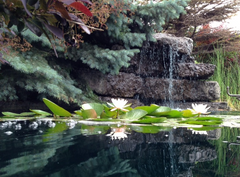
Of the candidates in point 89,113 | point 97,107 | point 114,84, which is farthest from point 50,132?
point 114,84

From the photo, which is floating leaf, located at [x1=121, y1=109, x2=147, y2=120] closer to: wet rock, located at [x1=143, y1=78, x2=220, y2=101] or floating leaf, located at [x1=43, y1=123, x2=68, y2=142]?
floating leaf, located at [x1=43, y1=123, x2=68, y2=142]

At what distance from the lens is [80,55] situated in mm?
3502

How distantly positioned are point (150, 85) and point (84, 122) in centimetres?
332

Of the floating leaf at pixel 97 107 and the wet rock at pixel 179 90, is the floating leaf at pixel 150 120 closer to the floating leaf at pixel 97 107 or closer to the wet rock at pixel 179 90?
the floating leaf at pixel 97 107

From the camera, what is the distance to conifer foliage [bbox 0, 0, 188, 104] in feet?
9.39

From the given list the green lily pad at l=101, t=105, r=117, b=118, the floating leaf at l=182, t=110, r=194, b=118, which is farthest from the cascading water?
the green lily pad at l=101, t=105, r=117, b=118

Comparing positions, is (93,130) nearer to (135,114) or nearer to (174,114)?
(135,114)

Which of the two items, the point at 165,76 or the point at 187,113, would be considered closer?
the point at 187,113

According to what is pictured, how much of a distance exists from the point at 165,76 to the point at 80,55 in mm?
2090

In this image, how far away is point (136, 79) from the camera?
Result: 4.34 meters

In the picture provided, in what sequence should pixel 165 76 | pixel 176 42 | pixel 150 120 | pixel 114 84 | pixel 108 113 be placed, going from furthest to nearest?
pixel 165 76
pixel 176 42
pixel 114 84
pixel 108 113
pixel 150 120

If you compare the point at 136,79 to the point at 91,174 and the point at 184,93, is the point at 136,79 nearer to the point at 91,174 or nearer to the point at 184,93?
the point at 184,93

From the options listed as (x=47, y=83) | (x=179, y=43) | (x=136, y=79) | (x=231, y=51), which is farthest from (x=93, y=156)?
(x=231, y=51)

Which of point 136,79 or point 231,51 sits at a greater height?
point 231,51
